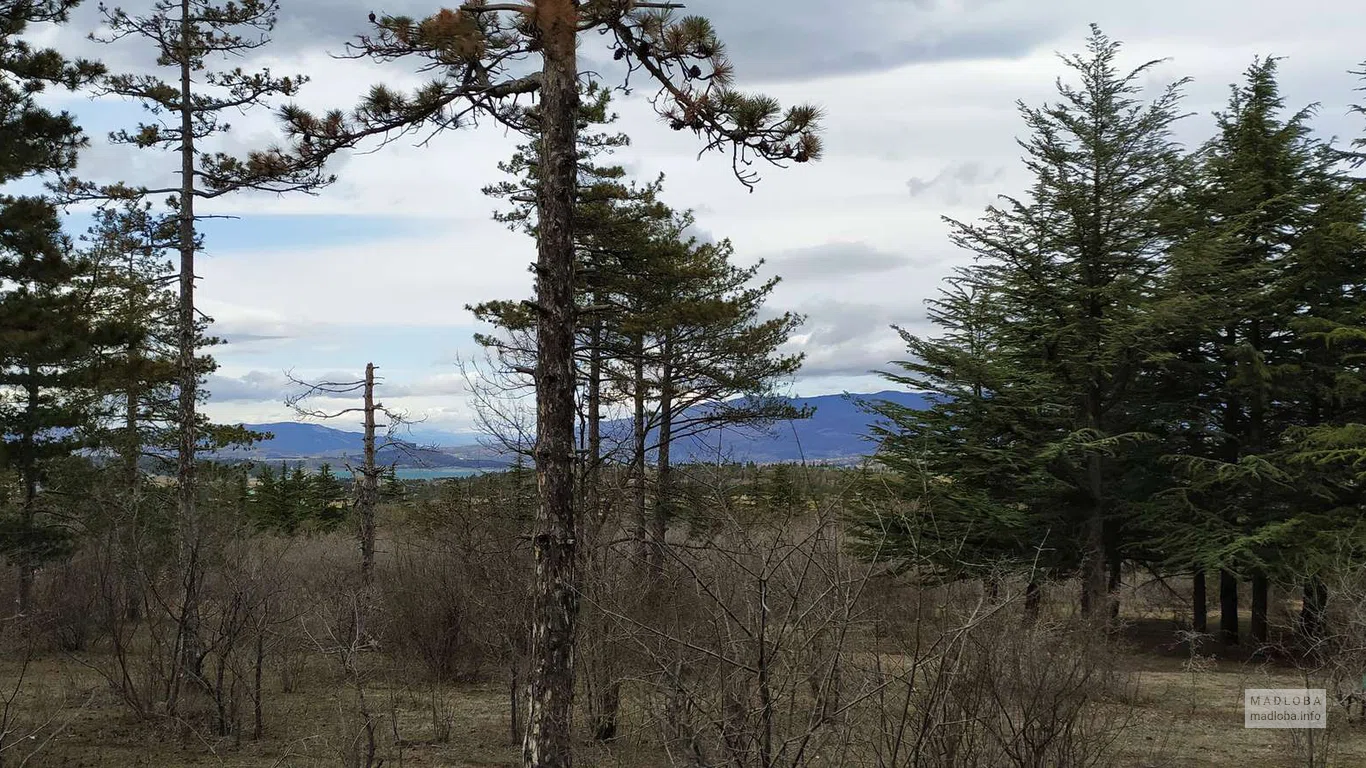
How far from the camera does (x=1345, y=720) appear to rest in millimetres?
12641

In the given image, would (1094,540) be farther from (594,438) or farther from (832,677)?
(832,677)

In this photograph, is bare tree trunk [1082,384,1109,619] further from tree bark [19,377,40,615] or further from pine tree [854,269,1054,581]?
tree bark [19,377,40,615]

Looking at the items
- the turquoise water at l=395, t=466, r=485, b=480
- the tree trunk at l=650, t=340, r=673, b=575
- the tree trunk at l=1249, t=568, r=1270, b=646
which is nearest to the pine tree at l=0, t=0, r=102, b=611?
the turquoise water at l=395, t=466, r=485, b=480

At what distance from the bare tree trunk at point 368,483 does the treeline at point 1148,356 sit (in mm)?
11323

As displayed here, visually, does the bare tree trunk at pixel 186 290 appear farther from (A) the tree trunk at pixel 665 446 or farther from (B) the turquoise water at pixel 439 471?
(A) the tree trunk at pixel 665 446

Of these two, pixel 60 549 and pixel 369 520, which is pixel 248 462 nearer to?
pixel 60 549

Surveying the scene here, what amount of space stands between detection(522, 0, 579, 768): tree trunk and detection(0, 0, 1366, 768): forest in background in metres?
0.03

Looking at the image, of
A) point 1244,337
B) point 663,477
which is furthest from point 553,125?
Answer: point 1244,337

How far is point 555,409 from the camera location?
8008 mm

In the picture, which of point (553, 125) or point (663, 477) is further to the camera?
point (663, 477)

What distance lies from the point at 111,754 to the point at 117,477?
10249 millimetres

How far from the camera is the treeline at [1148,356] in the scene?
67.6 feet

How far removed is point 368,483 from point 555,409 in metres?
17.1

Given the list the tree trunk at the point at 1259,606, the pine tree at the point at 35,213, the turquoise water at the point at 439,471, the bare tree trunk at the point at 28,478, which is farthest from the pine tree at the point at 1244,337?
the bare tree trunk at the point at 28,478
